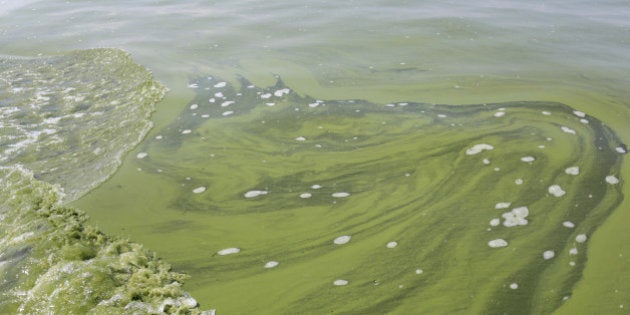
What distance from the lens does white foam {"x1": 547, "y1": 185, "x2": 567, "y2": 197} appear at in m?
2.96

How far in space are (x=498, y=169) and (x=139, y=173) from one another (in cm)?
273

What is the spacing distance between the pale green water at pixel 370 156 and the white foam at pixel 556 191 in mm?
53

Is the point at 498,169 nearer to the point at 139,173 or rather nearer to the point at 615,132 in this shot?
the point at 615,132

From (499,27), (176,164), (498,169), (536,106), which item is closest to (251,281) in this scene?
(176,164)

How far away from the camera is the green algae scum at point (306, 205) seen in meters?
2.31

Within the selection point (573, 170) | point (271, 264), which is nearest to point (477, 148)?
point (573, 170)

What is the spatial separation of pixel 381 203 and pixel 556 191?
1.16m

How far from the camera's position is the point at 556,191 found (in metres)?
2.99

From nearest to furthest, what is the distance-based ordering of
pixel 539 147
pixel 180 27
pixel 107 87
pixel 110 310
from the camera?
pixel 110 310, pixel 539 147, pixel 107 87, pixel 180 27

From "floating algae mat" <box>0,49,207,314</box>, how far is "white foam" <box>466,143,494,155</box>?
7.65 ft

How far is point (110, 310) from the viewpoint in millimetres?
2197

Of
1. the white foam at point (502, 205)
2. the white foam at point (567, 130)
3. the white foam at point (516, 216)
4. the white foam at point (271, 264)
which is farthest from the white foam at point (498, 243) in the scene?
the white foam at point (567, 130)

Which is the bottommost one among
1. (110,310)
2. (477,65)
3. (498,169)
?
(110,310)

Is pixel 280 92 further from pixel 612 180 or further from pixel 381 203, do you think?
pixel 612 180
